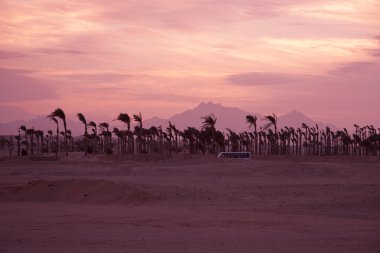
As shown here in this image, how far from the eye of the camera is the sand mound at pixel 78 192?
79.6 ft

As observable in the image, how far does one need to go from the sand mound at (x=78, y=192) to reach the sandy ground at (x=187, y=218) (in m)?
0.04

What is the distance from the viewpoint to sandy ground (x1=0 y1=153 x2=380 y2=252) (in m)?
13.7

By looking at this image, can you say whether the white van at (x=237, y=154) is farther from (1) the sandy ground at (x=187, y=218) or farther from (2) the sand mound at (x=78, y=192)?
(2) the sand mound at (x=78, y=192)

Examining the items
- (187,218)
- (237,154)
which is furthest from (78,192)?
(237,154)

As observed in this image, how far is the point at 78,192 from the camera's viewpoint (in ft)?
84.2

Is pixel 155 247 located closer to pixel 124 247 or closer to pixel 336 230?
pixel 124 247

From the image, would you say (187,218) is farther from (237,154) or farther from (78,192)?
(237,154)

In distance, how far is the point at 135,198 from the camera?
949 inches

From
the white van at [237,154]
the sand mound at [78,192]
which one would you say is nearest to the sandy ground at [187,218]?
the sand mound at [78,192]

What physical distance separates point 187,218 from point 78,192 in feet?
28.1

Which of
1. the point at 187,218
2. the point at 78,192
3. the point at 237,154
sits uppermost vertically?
the point at 237,154

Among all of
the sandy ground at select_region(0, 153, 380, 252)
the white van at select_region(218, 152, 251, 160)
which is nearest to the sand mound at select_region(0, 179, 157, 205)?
the sandy ground at select_region(0, 153, 380, 252)

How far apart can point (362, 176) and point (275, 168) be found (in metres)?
5.99

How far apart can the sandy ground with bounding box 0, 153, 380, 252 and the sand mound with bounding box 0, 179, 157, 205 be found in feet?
0.13
